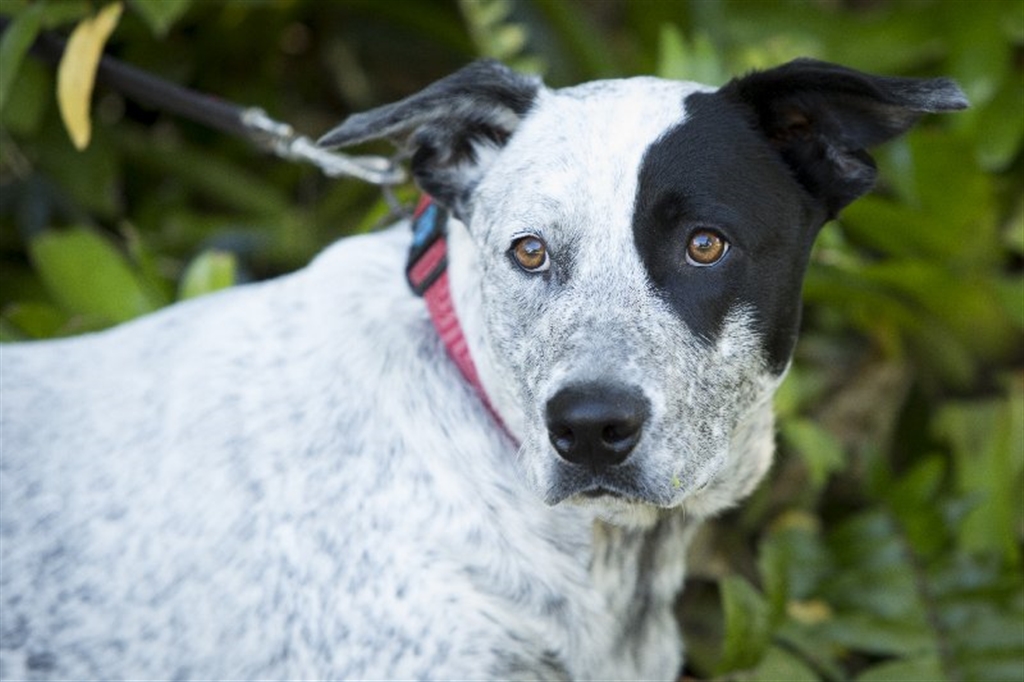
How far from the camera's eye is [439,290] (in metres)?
2.46

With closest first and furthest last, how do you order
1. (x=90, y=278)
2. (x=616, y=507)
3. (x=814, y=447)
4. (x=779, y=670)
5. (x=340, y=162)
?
(x=616, y=507), (x=340, y=162), (x=779, y=670), (x=90, y=278), (x=814, y=447)

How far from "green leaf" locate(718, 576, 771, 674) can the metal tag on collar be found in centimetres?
116

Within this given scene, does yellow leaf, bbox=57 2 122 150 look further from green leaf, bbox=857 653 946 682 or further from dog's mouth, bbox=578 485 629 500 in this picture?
green leaf, bbox=857 653 946 682

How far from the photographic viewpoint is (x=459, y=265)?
8.05ft

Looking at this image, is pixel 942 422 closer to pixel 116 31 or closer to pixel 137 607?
pixel 137 607

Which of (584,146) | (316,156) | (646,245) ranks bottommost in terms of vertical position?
(316,156)

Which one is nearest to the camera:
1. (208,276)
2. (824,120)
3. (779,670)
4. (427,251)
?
(824,120)

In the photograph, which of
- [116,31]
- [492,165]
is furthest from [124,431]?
[116,31]

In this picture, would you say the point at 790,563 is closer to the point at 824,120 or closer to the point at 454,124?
the point at 824,120

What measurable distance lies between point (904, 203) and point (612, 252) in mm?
2352

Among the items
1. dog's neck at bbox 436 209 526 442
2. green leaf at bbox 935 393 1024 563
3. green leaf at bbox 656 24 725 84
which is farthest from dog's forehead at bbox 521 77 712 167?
green leaf at bbox 935 393 1024 563

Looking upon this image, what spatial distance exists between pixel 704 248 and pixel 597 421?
1.32 ft

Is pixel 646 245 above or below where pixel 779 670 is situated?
above

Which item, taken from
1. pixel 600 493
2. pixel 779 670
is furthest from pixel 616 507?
pixel 779 670
